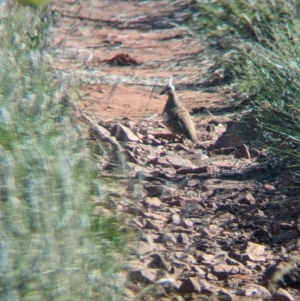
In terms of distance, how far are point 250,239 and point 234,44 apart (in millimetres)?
3907

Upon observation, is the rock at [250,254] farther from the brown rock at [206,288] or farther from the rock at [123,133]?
the rock at [123,133]

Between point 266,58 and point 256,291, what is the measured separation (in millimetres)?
2363

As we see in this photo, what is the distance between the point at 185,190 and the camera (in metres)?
5.61

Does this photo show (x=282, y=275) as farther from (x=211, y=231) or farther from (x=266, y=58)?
(x=266, y=58)

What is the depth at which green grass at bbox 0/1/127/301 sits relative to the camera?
3.11 m

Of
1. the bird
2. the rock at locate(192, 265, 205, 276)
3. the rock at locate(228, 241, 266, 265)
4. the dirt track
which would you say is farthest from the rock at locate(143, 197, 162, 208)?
the bird

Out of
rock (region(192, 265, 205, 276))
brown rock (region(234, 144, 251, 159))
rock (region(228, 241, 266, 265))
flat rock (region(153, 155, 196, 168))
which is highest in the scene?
rock (region(192, 265, 205, 276))

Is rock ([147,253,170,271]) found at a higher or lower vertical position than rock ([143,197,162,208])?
higher

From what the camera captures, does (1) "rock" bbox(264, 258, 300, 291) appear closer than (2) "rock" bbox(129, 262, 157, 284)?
No

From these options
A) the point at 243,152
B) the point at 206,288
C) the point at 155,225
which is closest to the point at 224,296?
the point at 206,288

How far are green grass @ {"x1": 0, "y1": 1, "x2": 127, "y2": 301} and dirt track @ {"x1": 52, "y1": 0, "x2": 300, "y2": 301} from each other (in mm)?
190

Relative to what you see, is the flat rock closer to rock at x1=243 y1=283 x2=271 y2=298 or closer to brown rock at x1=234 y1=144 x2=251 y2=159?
brown rock at x1=234 y1=144 x2=251 y2=159

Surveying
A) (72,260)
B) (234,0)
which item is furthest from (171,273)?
(234,0)

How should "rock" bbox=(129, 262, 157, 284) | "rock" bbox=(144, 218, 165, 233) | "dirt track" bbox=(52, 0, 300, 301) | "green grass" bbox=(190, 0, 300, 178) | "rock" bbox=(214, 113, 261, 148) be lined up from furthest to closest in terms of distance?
"rock" bbox=(214, 113, 261, 148)
"green grass" bbox=(190, 0, 300, 178)
"rock" bbox=(144, 218, 165, 233)
"dirt track" bbox=(52, 0, 300, 301)
"rock" bbox=(129, 262, 157, 284)
